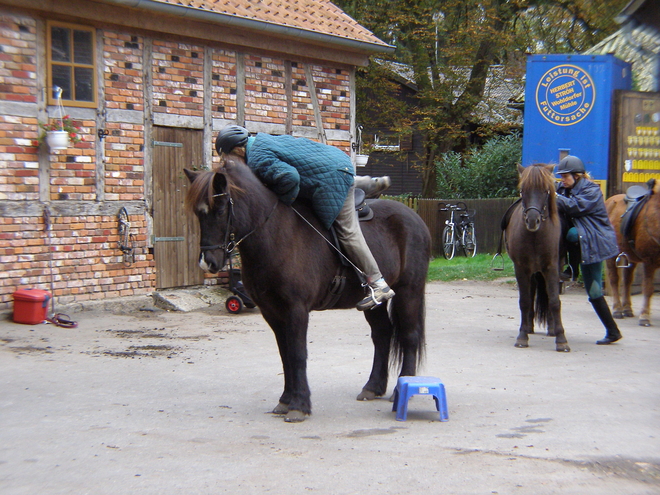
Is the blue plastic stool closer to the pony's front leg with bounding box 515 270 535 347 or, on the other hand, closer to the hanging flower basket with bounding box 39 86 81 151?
the pony's front leg with bounding box 515 270 535 347

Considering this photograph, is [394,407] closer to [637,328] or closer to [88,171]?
[637,328]

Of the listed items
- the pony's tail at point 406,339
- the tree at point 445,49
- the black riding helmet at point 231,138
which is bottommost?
the pony's tail at point 406,339

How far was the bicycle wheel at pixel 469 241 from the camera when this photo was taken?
70.9 ft

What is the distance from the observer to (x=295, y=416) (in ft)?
17.7

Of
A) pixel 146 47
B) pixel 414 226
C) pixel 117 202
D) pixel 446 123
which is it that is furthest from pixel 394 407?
pixel 446 123

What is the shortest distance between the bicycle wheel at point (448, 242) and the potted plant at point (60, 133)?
42.5 ft

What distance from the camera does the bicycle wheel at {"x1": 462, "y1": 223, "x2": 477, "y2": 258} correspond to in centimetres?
2161

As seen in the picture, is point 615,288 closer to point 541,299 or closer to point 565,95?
point 541,299

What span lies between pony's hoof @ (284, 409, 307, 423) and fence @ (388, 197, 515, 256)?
16982 millimetres

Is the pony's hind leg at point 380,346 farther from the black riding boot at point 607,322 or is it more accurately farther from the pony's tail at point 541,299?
the black riding boot at point 607,322

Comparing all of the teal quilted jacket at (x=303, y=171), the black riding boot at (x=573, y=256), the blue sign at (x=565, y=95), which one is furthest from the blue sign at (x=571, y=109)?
Answer: the teal quilted jacket at (x=303, y=171)

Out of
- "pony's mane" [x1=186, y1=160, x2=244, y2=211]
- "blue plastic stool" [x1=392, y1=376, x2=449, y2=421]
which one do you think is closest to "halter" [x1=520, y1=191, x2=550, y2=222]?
"blue plastic stool" [x1=392, y1=376, x2=449, y2=421]

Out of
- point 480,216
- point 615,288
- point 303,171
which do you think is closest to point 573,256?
point 615,288

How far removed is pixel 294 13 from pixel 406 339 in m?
8.54
